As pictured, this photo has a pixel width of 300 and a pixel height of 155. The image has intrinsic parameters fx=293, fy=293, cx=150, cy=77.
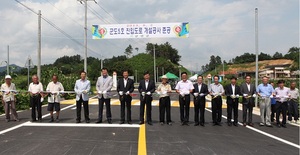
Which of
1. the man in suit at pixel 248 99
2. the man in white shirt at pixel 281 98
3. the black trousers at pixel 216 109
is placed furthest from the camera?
the man in white shirt at pixel 281 98

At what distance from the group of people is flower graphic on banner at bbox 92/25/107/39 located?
11.7 meters

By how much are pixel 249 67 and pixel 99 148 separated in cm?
11738

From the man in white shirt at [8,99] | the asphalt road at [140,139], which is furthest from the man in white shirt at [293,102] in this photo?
the man in white shirt at [8,99]

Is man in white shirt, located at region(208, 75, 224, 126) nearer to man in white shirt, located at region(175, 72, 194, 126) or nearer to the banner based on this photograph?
man in white shirt, located at region(175, 72, 194, 126)

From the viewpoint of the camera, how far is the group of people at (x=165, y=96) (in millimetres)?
10000

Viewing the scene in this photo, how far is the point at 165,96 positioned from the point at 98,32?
13.4 meters

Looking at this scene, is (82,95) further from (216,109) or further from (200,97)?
(216,109)

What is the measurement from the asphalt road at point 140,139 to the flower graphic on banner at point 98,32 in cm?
1263

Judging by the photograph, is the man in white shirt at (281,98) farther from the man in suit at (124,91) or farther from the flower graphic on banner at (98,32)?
the flower graphic on banner at (98,32)

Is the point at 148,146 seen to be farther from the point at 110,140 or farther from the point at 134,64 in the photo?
the point at 134,64

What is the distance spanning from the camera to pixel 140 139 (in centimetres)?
747

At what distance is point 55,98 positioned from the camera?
34.0 feet

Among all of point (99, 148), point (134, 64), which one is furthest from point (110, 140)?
point (134, 64)

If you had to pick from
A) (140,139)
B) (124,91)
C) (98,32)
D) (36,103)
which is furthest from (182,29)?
(140,139)
